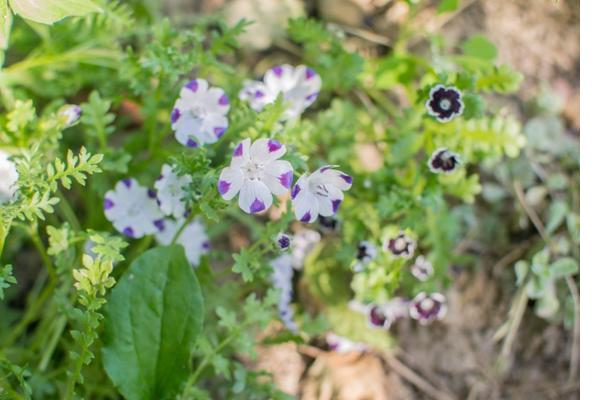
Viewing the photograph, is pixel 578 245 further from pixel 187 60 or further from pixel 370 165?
pixel 187 60

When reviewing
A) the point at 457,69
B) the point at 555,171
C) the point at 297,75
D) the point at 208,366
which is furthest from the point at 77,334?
the point at 555,171

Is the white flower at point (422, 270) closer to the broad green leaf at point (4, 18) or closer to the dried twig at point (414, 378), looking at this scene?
the dried twig at point (414, 378)

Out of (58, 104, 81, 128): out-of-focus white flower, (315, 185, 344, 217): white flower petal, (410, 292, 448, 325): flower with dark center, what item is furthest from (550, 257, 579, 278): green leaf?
(58, 104, 81, 128): out-of-focus white flower

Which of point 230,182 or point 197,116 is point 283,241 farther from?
point 197,116

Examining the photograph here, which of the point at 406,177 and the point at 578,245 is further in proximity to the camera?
the point at 578,245
